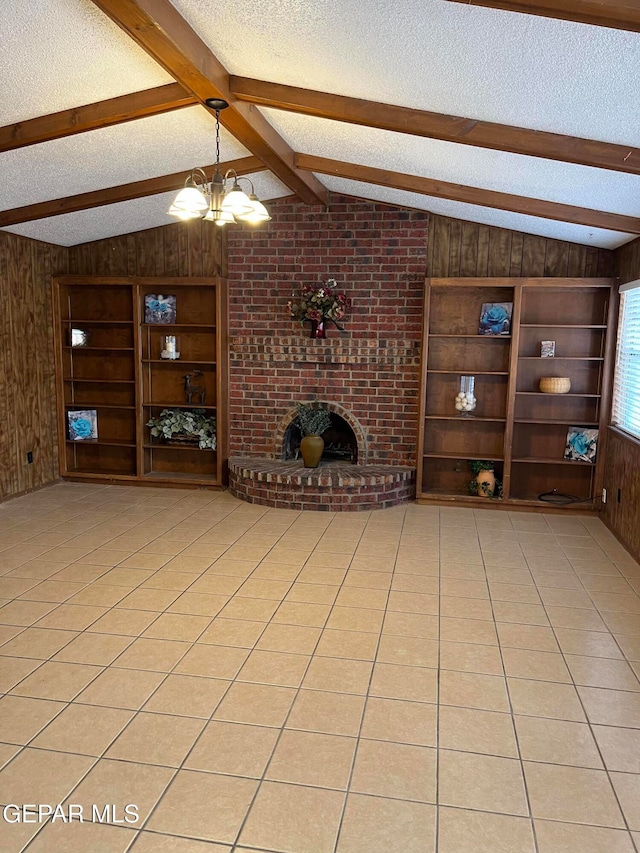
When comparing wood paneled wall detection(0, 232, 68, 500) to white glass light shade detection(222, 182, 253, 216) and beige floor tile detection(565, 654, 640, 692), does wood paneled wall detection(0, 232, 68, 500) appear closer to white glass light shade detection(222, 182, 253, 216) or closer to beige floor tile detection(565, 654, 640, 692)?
white glass light shade detection(222, 182, 253, 216)

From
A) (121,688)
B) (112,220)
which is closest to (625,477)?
(121,688)

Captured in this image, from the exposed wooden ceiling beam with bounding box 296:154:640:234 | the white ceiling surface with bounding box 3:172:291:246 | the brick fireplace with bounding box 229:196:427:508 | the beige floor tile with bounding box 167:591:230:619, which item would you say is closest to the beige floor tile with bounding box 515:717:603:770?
the beige floor tile with bounding box 167:591:230:619

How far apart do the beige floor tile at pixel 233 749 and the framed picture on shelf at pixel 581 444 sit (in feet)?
13.4

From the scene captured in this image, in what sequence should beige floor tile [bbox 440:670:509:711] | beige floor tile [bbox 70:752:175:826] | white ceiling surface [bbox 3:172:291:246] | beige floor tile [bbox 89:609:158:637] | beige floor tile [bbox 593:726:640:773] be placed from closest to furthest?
beige floor tile [bbox 70:752:175:826] → beige floor tile [bbox 593:726:640:773] → beige floor tile [bbox 440:670:509:711] → beige floor tile [bbox 89:609:158:637] → white ceiling surface [bbox 3:172:291:246]

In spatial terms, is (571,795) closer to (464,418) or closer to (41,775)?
(41,775)

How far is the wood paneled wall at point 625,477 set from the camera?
4.53 m

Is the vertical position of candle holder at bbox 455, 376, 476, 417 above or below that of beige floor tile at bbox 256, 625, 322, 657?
above

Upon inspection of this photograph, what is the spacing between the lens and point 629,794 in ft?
7.10

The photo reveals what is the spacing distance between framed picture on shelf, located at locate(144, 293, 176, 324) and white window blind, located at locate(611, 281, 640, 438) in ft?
13.5

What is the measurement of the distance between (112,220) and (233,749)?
193 inches

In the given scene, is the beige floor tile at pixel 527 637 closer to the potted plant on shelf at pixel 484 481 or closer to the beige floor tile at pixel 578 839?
the beige floor tile at pixel 578 839

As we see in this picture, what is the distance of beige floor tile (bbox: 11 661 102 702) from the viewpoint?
269 cm

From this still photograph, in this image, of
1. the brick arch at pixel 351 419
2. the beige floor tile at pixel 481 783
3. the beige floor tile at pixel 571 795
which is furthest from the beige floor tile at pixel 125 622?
the brick arch at pixel 351 419

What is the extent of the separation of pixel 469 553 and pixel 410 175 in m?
2.80
